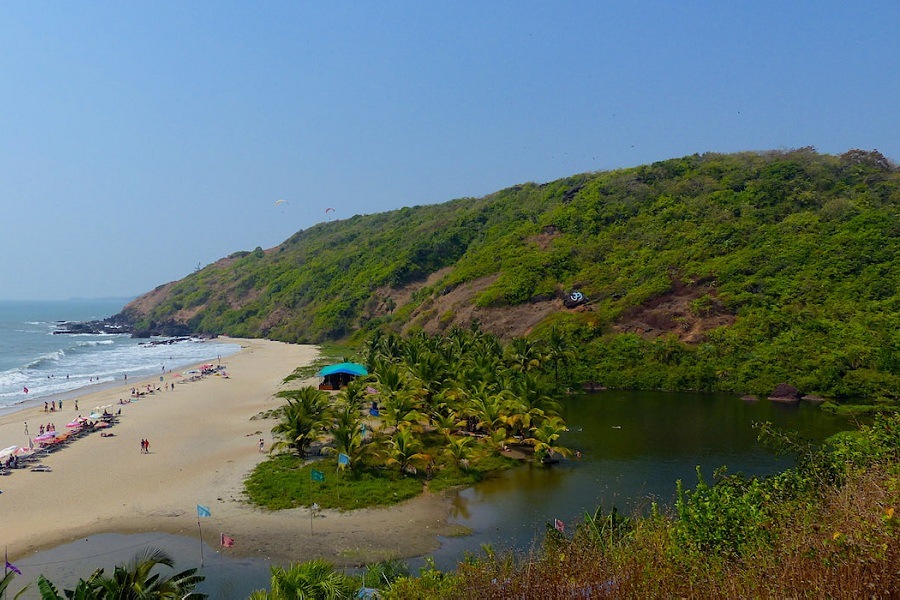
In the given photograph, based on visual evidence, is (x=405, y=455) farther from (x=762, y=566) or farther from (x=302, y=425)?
(x=762, y=566)

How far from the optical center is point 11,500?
27359 mm

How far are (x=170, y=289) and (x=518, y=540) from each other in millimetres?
175630


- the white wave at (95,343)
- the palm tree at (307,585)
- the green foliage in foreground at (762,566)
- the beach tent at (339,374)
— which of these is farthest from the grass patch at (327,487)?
the white wave at (95,343)

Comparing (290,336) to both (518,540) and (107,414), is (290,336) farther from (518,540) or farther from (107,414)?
(518,540)

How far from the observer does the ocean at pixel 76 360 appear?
60844mm

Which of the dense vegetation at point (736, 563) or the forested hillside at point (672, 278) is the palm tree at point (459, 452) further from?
the forested hillside at point (672, 278)

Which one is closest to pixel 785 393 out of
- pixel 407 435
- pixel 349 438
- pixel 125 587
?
pixel 407 435

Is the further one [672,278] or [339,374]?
[672,278]

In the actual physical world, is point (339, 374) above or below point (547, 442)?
above

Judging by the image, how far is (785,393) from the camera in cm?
4884

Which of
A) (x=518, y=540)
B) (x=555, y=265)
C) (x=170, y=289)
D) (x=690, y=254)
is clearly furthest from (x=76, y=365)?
(x=170, y=289)

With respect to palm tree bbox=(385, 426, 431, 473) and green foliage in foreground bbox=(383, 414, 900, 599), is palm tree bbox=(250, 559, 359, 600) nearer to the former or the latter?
green foliage in foreground bbox=(383, 414, 900, 599)

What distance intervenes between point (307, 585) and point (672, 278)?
213 ft

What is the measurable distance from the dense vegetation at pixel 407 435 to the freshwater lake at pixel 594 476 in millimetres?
2631
